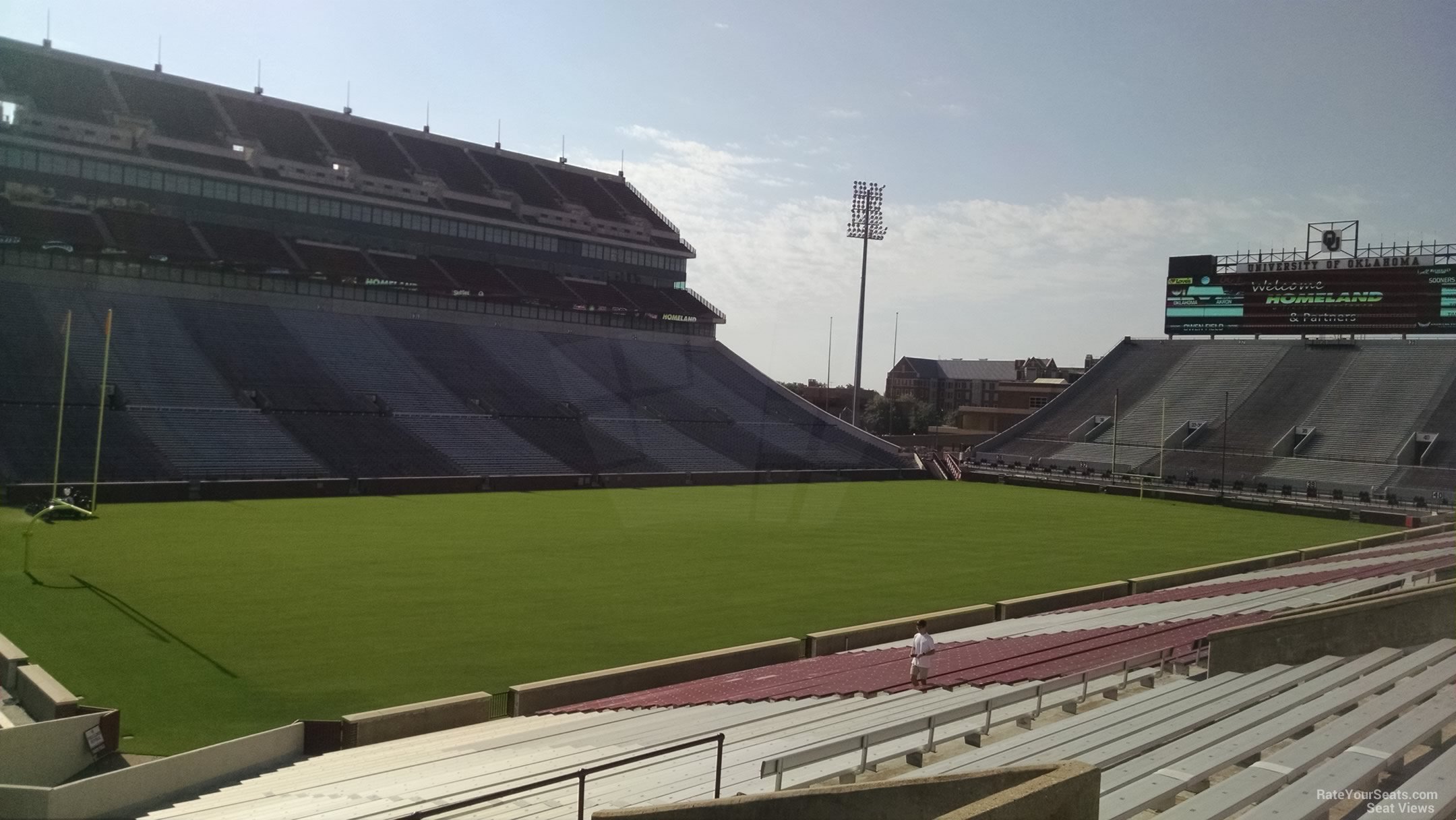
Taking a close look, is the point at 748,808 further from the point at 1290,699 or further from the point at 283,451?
the point at 283,451

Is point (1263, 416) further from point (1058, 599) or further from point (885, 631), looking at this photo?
point (885, 631)

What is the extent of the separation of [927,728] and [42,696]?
30.8 ft

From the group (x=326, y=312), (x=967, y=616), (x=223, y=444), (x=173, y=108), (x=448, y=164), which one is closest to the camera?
(x=967, y=616)

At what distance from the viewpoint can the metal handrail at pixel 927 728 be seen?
6230mm

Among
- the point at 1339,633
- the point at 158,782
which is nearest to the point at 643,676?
the point at 158,782

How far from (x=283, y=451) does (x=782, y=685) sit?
3005 centimetres

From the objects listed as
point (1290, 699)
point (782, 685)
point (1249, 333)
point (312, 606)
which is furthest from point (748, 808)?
point (1249, 333)

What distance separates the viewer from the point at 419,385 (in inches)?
1837

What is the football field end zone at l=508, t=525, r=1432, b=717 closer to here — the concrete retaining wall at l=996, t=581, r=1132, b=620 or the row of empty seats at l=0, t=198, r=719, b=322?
the concrete retaining wall at l=996, t=581, r=1132, b=620

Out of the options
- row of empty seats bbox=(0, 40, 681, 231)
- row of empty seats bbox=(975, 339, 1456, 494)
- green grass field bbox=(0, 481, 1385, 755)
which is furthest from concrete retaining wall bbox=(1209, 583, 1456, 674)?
row of empty seats bbox=(0, 40, 681, 231)

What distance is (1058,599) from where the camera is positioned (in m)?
18.8

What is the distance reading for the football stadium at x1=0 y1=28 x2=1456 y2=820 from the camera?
7.50 m

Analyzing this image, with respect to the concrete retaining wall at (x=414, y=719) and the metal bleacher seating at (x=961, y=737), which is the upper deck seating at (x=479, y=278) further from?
the concrete retaining wall at (x=414, y=719)

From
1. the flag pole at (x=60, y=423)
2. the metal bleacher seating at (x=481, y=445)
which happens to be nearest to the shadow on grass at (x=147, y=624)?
the flag pole at (x=60, y=423)
